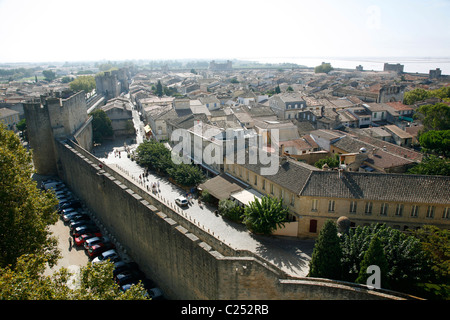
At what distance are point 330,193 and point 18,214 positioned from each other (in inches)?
720

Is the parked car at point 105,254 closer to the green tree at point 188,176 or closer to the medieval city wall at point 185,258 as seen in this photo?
the medieval city wall at point 185,258

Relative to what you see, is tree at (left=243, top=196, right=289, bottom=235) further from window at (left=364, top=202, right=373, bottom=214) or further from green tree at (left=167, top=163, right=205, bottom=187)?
green tree at (left=167, top=163, right=205, bottom=187)

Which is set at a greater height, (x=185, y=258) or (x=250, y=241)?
(x=185, y=258)

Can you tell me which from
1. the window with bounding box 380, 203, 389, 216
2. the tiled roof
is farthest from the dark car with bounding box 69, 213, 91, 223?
the window with bounding box 380, 203, 389, 216

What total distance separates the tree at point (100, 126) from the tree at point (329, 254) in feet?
141

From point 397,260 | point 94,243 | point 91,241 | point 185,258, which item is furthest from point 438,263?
point 91,241

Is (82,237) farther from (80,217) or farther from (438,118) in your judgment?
(438,118)

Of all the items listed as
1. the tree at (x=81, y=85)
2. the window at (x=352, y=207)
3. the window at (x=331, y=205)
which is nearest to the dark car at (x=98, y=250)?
the window at (x=331, y=205)

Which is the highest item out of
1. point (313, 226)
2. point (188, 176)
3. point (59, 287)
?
point (59, 287)

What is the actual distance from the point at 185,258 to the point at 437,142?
1372 inches

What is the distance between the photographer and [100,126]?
51.1 m

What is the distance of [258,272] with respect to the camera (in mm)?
12992
